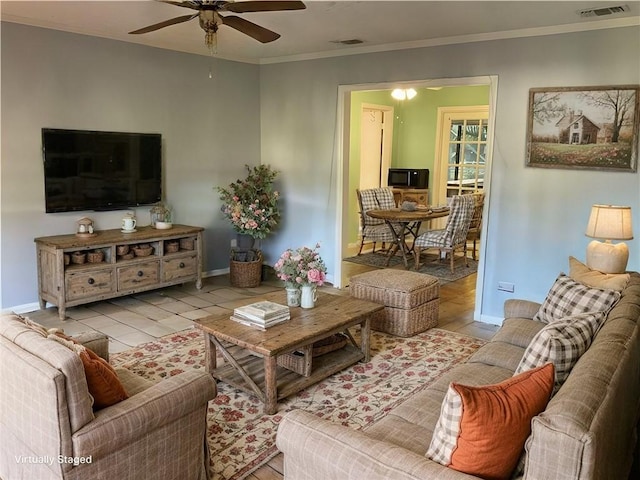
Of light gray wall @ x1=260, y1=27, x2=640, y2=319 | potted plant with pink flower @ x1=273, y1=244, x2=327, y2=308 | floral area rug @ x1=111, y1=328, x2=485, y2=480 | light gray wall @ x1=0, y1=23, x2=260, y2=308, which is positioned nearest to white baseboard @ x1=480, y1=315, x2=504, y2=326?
light gray wall @ x1=260, y1=27, x2=640, y2=319

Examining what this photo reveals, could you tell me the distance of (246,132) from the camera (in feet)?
21.3

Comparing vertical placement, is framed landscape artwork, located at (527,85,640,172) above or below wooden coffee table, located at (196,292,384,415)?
above

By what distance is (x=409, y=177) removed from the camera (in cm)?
845

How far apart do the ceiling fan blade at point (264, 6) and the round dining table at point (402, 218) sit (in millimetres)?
3910

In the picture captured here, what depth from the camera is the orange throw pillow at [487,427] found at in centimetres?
152

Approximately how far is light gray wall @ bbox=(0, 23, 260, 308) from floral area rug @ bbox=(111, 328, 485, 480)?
1.71 m

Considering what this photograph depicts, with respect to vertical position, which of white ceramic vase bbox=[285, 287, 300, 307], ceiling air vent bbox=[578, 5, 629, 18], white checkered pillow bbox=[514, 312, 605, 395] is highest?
ceiling air vent bbox=[578, 5, 629, 18]

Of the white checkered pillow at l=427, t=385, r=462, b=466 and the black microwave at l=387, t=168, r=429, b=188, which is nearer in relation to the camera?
the white checkered pillow at l=427, t=385, r=462, b=466

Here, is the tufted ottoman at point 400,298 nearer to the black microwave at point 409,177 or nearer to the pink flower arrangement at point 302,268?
the pink flower arrangement at point 302,268

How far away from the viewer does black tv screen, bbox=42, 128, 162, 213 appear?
4.77 metres

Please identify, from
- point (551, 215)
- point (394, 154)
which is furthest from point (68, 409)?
point (394, 154)

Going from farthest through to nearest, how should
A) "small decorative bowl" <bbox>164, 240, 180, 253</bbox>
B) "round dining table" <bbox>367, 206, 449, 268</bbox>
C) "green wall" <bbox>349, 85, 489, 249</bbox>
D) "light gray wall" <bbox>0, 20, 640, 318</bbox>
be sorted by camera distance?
1. "green wall" <bbox>349, 85, 489, 249</bbox>
2. "round dining table" <bbox>367, 206, 449, 268</bbox>
3. "small decorative bowl" <bbox>164, 240, 180, 253</bbox>
4. "light gray wall" <bbox>0, 20, 640, 318</bbox>

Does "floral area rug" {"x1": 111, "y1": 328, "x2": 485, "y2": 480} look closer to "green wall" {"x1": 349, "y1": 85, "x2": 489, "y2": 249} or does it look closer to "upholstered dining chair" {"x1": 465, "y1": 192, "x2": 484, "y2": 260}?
"upholstered dining chair" {"x1": 465, "y1": 192, "x2": 484, "y2": 260}

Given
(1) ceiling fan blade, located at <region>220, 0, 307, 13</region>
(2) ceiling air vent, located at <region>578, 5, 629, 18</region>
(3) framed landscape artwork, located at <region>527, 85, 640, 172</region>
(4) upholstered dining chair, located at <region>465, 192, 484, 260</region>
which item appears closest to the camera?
(1) ceiling fan blade, located at <region>220, 0, 307, 13</region>
